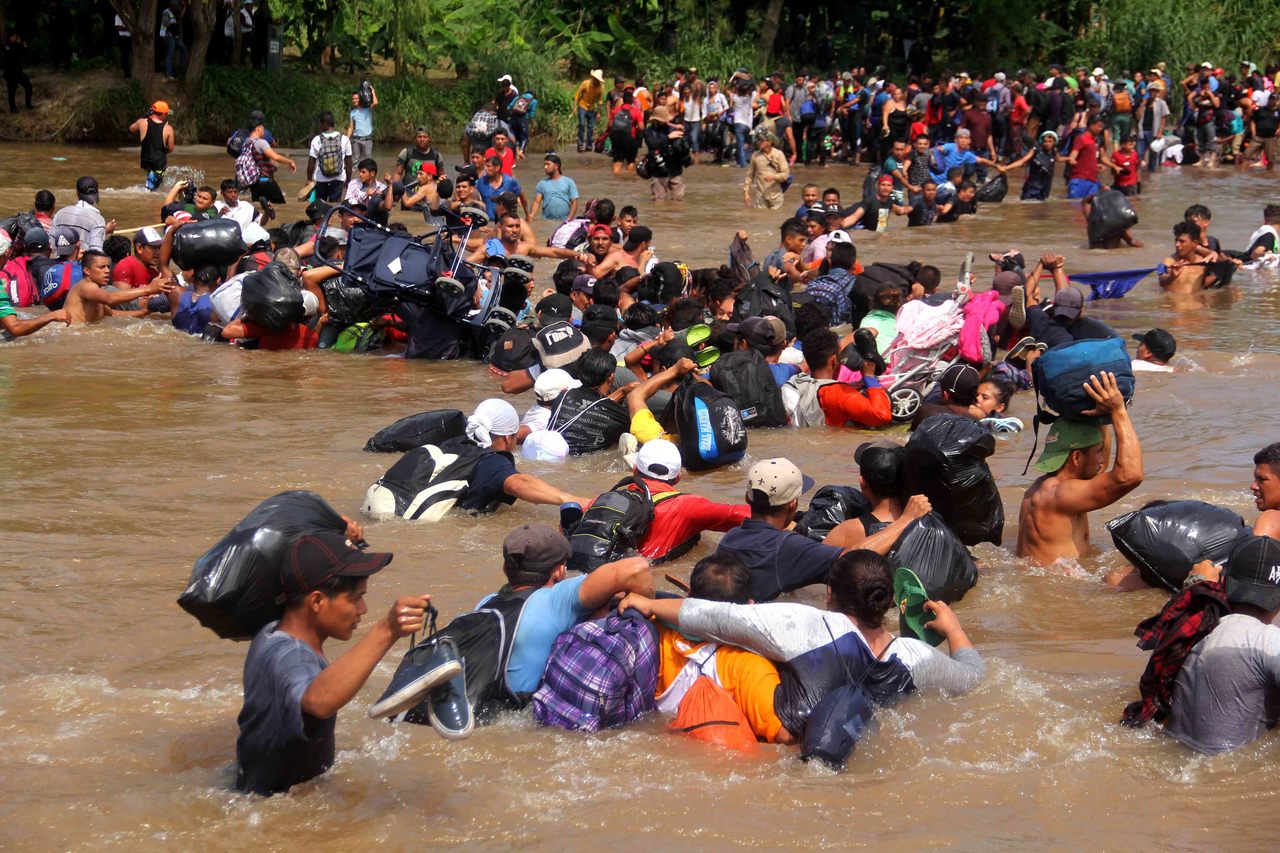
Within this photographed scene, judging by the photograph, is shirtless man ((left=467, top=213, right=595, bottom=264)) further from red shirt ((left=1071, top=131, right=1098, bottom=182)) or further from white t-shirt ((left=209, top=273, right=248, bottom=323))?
red shirt ((left=1071, top=131, right=1098, bottom=182))

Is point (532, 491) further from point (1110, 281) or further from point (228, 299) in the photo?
point (1110, 281)

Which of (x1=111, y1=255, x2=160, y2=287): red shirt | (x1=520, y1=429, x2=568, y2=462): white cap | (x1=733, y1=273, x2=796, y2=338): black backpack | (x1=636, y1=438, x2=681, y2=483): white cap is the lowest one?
(x1=520, y1=429, x2=568, y2=462): white cap

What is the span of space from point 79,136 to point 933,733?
23.0 metres

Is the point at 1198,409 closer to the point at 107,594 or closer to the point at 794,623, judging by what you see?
the point at 794,623

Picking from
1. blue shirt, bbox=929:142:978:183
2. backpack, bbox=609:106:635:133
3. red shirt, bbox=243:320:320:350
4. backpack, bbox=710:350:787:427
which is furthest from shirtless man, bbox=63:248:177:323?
blue shirt, bbox=929:142:978:183

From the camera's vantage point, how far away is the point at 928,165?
1908 cm

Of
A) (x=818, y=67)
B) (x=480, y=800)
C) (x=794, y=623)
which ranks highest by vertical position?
(x=818, y=67)

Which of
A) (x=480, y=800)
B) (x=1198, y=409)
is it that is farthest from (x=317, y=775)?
(x=1198, y=409)

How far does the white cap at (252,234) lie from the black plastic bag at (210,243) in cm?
43

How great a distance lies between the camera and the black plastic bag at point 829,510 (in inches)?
258

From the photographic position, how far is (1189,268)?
1373 cm

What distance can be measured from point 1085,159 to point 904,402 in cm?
1227

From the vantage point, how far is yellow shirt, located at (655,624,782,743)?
482 centimetres

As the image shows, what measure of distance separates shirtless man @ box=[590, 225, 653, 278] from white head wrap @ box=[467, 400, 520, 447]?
14.0 ft
